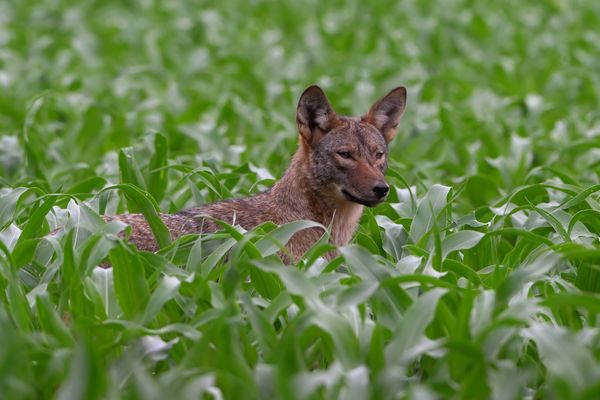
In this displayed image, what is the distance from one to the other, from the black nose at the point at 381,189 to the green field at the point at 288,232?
0.49 feet

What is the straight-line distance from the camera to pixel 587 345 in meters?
4.41

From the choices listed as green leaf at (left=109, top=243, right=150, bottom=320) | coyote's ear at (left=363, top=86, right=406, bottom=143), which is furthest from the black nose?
green leaf at (left=109, top=243, right=150, bottom=320)

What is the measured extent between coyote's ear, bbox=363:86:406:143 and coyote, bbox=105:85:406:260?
69mm

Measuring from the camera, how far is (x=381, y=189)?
6.25 metres

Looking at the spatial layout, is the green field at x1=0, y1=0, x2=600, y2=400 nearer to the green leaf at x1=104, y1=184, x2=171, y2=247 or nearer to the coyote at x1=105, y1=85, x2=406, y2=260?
the green leaf at x1=104, y1=184, x2=171, y2=247

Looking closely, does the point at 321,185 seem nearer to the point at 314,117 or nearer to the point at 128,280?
the point at 314,117

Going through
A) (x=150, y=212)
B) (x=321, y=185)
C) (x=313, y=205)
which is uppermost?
(x=150, y=212)

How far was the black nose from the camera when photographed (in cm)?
624

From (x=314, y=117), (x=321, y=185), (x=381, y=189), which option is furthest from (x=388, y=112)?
(x=381, y=189)

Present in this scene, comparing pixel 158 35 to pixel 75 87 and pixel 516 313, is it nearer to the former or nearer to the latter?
pixel 75 87

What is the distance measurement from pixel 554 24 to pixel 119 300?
11.3 metres

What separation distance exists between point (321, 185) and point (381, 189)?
46 centimetres

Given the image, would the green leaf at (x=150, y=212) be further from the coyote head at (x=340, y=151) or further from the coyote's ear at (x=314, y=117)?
the coyote's ear at (x=314, y=117)

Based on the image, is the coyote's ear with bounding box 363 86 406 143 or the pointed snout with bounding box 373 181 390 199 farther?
the coyote's ear with bounding box 363 86 406 143
